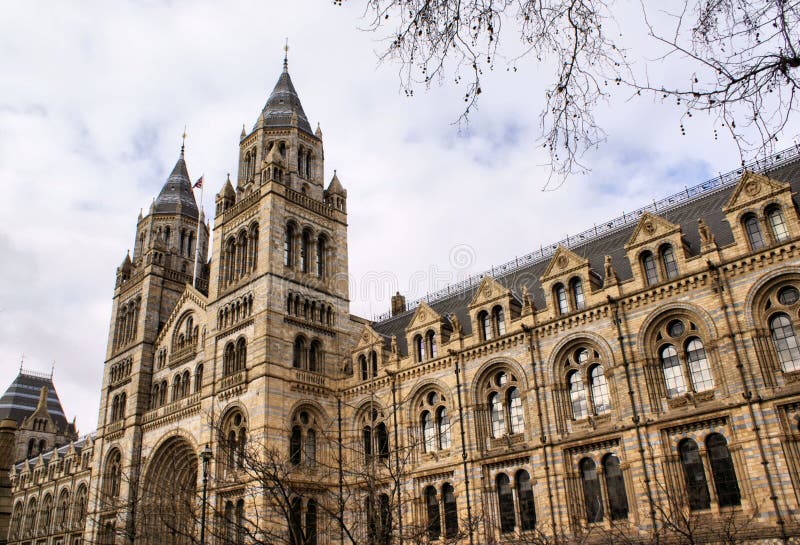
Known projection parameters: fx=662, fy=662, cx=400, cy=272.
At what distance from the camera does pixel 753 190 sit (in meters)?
26.4

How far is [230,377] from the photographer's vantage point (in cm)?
3891

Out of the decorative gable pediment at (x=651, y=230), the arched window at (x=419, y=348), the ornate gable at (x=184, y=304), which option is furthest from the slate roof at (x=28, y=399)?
the decorative gable pediment at (x=651, y=230)

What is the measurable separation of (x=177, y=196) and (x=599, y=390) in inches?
1662

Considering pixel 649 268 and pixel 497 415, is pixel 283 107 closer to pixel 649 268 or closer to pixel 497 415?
pixel 497 415

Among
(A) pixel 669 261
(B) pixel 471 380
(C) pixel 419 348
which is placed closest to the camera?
(A) pixel 669 261

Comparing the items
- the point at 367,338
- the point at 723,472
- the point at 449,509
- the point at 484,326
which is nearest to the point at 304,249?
the point at 367,338

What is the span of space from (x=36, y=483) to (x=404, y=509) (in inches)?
2109

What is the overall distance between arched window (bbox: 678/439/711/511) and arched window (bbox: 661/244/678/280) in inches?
274

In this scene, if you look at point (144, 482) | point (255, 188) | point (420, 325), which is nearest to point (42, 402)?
point (144, 482)

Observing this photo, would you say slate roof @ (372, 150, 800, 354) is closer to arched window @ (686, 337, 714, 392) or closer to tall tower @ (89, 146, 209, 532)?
arched window @ (686, 337, 714, 392)

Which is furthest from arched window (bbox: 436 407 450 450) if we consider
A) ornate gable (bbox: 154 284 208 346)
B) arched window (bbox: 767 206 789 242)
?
Answer: ornate gable (bbox: 154 284 208 346)

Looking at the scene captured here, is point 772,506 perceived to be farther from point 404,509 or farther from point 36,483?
point 36,483

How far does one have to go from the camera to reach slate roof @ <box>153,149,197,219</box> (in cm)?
5709

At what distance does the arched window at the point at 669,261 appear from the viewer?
2819cm
